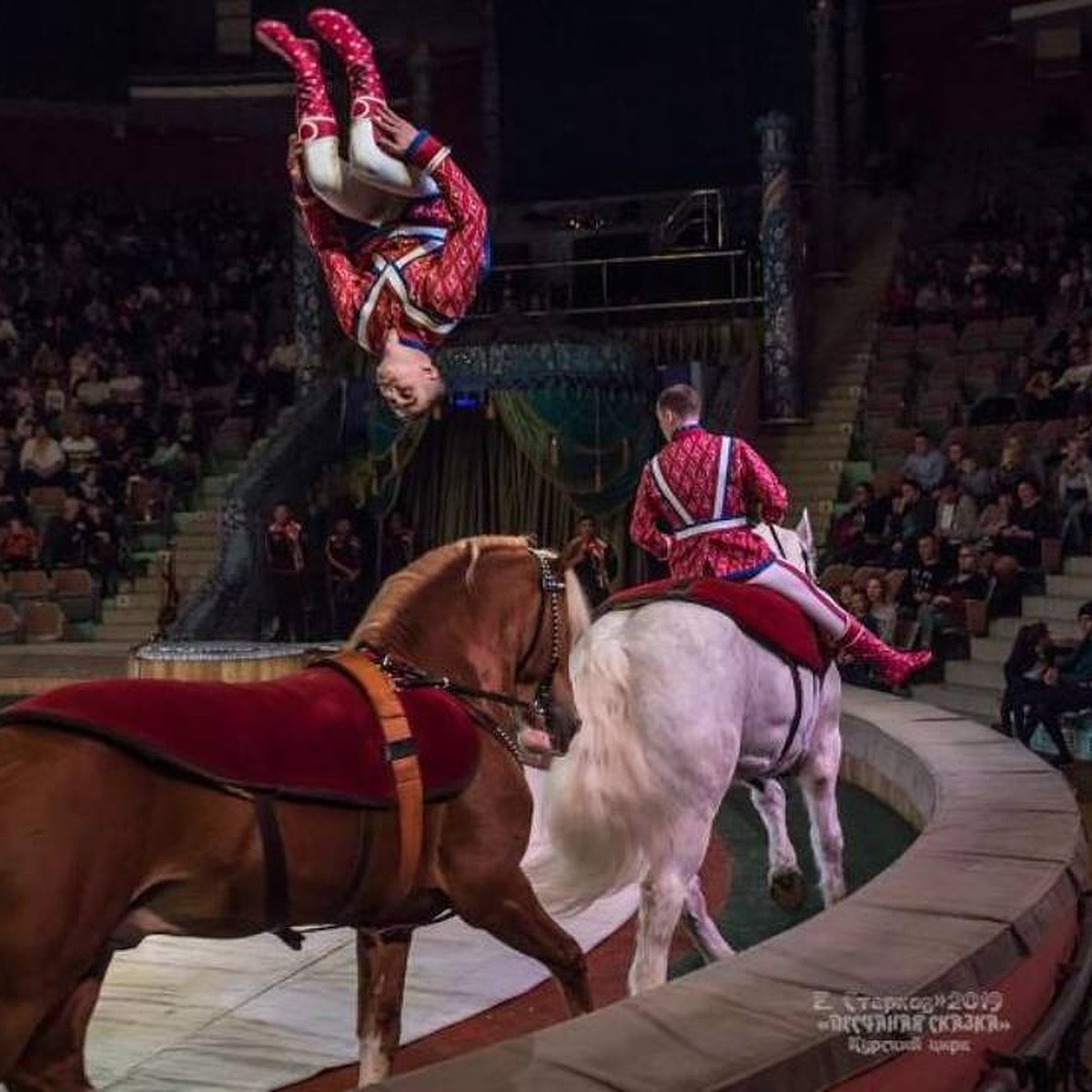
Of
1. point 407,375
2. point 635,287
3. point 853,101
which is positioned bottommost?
point 407,375

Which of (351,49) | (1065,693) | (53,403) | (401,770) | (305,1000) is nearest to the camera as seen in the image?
(401,770)

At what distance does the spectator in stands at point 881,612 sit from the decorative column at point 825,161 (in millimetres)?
8771

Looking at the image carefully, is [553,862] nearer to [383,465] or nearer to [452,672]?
[452,672]

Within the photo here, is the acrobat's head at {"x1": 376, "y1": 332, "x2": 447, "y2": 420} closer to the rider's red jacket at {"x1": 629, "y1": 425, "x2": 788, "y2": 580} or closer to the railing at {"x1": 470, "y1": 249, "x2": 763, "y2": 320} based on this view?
Result: the rider's red jacket at {"x1": 629, "y1": 425, "x2": 788, "y2": 580}

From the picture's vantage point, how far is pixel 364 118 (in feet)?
15.1

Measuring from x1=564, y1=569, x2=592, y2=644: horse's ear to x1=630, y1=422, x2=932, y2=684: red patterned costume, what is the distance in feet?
3.88

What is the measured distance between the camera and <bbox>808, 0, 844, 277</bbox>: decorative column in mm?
19922

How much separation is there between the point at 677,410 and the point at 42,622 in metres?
11.6

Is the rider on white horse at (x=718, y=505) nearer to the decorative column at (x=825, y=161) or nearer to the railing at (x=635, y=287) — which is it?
the railing at (x=635, y=287)

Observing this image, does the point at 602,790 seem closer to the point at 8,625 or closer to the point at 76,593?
the point at 8,625

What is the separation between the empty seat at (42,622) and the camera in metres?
15.9

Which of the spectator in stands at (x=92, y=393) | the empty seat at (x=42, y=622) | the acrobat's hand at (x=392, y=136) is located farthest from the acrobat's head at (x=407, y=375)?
the spectator in stands at (x=92, y=393)

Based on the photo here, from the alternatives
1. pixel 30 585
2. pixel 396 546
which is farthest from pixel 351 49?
pixel 30 585

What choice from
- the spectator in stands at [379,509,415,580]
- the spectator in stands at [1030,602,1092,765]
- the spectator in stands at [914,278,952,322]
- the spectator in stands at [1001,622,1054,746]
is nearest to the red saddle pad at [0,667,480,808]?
the spectator in stands at [1030,602,1092,765]
